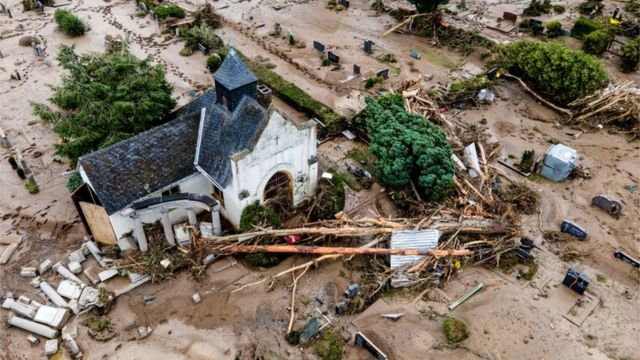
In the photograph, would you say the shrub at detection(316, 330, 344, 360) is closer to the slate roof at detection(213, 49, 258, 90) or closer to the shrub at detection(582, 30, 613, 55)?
the slate roof at detection(213, 49, 258, 90)

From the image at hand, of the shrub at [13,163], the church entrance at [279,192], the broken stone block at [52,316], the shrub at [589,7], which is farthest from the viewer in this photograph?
the shrub at [589,7]

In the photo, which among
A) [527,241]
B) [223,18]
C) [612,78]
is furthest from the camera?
[223,18]

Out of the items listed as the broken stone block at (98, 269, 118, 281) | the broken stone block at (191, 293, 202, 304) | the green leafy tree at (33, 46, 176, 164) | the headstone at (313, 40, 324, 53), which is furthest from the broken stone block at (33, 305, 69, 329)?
the headstone at (313, 40, 324, 53)

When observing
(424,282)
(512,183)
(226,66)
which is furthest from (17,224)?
(512,183)

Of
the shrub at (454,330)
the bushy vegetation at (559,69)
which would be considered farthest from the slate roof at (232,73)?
the bushy vegetation at (559,69)

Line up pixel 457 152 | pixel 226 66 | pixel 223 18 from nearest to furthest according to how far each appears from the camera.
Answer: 1. pixel 226 66
2. pixel 457 152
3. pixel 223 18

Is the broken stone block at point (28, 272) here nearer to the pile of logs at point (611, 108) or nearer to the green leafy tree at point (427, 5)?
the pile of logs at point (611, 108)

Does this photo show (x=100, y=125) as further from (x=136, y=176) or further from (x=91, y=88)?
(x=136, y=176)

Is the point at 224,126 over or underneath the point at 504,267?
over
